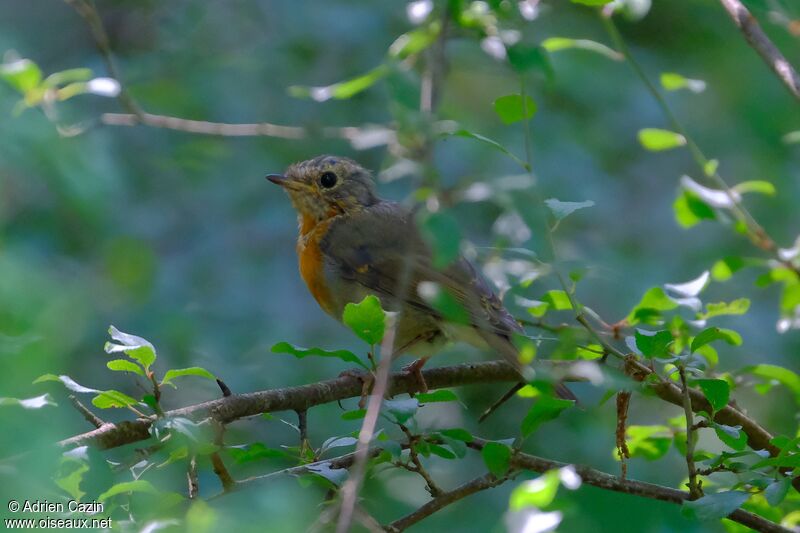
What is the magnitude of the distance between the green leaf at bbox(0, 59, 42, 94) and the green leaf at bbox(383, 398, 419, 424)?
1334 mm

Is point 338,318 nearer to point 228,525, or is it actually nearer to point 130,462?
point 130,462

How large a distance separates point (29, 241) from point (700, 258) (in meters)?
3.53

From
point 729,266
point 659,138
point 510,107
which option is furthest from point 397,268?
point 510,107

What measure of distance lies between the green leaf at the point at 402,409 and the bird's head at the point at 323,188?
3.03 metres

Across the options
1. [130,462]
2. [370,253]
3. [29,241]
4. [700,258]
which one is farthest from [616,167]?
[130,462]

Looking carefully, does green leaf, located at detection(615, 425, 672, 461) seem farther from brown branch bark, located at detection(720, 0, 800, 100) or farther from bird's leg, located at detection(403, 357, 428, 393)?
brown branch bark, located at detection(720, 0, 800, 100)

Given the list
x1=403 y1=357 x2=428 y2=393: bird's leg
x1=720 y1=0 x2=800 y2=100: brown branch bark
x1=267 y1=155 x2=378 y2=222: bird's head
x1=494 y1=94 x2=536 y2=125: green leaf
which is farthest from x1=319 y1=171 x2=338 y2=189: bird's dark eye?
x1=494 y1=94 x2=536 y2=125: green leaf

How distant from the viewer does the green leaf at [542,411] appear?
2043mm

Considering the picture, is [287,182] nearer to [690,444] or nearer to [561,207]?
[561,207]

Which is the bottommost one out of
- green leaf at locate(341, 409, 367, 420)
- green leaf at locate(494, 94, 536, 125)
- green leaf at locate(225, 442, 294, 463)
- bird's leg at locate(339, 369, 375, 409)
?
bird's leg at locate(339, 369, 375, 409)

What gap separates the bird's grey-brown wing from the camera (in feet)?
12.1

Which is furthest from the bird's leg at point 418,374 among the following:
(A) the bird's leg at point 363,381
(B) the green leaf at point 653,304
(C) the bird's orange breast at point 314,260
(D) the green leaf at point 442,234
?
(D) the green leaf at point 442,234

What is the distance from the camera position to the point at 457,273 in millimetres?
4148

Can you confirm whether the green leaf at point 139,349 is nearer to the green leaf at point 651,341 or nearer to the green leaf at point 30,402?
the green leaf at point 30,402
